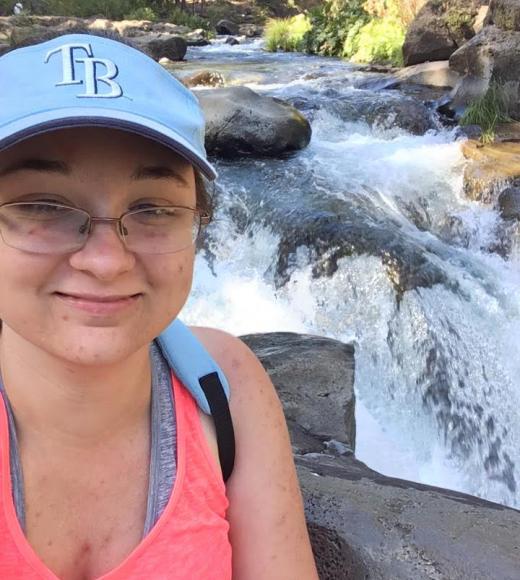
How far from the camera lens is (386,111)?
8.78 meters

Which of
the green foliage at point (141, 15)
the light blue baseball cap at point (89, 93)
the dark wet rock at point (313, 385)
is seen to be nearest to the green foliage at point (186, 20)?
the green foliage at point (141, 15)

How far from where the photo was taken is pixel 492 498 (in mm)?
3840

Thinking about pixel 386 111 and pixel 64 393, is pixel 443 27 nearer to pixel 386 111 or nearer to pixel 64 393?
pixel 386 111

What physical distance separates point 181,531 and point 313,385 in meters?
1.81

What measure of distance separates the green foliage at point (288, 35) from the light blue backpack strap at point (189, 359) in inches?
665

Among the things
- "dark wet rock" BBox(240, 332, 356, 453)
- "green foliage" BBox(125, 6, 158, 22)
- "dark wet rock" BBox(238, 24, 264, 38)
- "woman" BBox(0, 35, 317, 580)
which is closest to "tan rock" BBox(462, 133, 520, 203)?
"dark wet rock" BBox(240, 332, 356, 453)

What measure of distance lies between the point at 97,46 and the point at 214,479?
709 millimetres

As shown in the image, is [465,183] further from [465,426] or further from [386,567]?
[386,567]

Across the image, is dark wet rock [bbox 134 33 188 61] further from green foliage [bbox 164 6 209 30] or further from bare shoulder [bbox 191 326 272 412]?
bare shoulder [bbox 191 326 272 412]

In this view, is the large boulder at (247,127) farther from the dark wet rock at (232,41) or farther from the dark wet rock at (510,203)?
the dark wet rock at (232,41)

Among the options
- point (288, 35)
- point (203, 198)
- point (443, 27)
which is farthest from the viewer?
point (288, 35)

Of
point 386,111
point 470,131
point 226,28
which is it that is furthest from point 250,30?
point 470,131

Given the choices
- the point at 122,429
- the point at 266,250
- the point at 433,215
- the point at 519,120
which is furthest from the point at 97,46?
the point at 519,120

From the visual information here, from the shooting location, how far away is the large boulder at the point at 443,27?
11562mm
